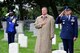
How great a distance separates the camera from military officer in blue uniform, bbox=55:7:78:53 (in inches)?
Answer: 531

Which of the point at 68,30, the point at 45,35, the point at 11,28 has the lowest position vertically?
the point at 11,28

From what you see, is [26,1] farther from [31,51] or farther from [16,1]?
[31,51]

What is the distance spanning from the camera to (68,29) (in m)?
13.6

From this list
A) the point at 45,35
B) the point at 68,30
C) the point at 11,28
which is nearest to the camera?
the point at 45,35

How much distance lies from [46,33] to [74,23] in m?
1.08

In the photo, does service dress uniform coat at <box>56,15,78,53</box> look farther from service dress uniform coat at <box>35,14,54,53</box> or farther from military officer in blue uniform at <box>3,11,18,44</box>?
military officer in blue uniform at <box>3,11,18,44</box>

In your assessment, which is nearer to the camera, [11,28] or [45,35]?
[45,35]

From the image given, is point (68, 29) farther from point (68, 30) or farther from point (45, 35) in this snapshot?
point (45, 35)

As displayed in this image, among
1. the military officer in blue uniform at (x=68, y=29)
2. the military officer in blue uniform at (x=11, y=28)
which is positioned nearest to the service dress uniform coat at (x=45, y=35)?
the military officer in blue uniform at (x=68, y=29)

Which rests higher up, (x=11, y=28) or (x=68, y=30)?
(x=68, y=30)

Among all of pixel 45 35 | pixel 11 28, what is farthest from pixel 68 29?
pixel 11 28

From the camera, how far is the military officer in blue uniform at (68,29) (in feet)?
44.2

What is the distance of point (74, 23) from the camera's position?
13547mm

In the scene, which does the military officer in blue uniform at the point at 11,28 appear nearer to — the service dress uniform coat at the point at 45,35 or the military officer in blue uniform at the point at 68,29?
the military officer in blue uniform at the point at 68,29
